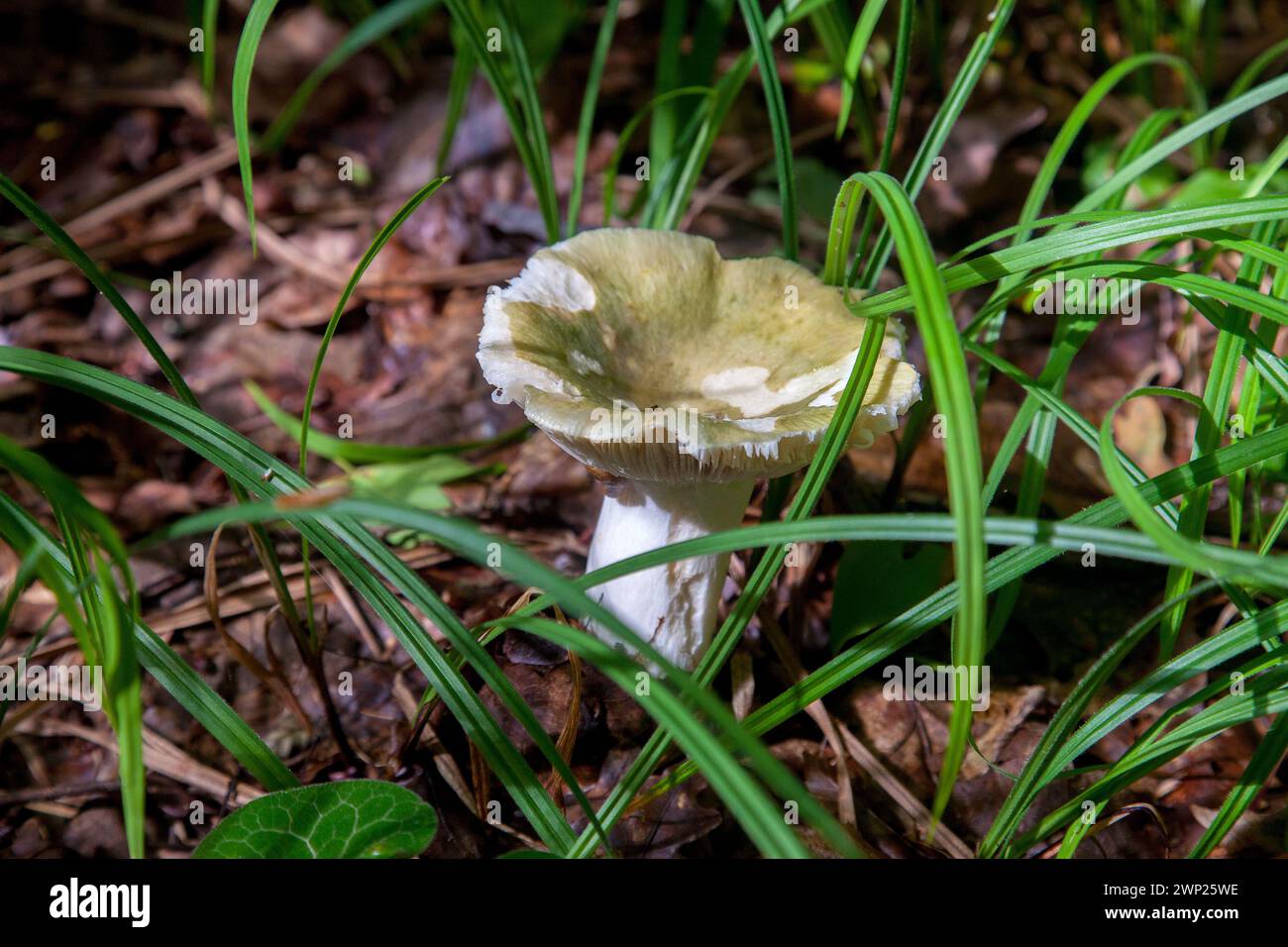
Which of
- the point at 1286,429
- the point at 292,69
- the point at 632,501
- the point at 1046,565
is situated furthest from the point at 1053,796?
the point at 292,69

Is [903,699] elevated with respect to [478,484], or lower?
lower

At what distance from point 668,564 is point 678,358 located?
58 centimetres

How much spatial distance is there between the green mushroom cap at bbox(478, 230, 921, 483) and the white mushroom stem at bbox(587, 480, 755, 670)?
17cm

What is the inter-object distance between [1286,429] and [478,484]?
7.93ft

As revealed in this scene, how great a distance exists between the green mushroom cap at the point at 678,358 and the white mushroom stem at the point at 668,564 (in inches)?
6.7

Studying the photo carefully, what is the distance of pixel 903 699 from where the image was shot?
273cm

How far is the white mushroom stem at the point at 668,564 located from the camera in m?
2.46

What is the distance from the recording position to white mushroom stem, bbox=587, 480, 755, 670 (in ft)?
8.07

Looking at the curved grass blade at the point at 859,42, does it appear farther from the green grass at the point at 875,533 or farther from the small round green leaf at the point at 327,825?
the small round green leaf at the point at 327,825

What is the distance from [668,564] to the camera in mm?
2520

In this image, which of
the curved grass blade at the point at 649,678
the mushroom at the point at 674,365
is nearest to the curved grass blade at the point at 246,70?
the mushroom at the point at 674,365

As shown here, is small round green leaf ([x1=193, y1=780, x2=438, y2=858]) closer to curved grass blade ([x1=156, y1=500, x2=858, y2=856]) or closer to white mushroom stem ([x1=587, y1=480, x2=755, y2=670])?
curved grass blade ([x1=156, y1=500, x2=858, y2=856])

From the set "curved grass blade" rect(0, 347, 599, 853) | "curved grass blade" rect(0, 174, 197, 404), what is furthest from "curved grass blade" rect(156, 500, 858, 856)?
"curved grass blade" rect(0, 174, 197, 404)
